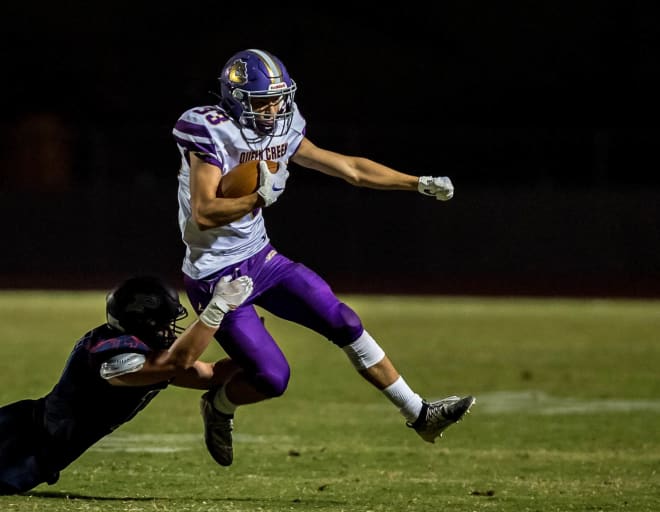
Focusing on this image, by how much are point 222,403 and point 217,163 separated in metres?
1.04

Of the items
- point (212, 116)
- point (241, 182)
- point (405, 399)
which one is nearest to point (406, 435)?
point (405, 399)

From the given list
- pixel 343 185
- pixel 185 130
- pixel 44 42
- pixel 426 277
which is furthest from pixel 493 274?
pixel 185 130

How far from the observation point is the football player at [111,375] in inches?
187

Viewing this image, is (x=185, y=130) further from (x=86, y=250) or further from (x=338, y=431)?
(x=86, y=250)

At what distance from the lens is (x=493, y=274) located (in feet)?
65.0

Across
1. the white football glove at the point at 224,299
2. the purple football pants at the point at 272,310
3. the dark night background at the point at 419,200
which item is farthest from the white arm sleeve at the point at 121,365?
the dark night background at the point at 419,200

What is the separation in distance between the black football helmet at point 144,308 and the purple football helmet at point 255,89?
815mm

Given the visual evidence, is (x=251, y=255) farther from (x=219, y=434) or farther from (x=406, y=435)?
(x=406, y=435)

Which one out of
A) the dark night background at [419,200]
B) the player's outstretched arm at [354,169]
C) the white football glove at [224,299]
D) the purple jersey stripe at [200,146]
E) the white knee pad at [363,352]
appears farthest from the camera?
the dark night background at [419,200]

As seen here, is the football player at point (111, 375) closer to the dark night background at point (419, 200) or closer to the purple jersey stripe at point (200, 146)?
the purple jersey stripe at point (200, 146)

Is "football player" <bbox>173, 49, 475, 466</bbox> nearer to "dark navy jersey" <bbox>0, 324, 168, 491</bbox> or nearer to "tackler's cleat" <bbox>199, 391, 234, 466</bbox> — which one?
"tackler's cleat" <bbox>199, 391, 234, 466</bbox>

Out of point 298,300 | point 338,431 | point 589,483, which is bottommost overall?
point 338,431

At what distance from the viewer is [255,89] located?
519cm

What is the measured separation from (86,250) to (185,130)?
15547 millimetres
